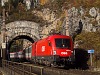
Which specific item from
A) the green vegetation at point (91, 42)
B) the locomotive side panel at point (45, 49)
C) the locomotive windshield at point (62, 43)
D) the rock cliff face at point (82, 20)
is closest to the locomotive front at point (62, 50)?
the locomotive windshield at point (62, 43)

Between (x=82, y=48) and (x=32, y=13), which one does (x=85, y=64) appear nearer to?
(x=82, y=48)

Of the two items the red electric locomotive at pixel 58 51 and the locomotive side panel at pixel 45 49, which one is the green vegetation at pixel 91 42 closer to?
the red electric locomotive at pixel 58 51

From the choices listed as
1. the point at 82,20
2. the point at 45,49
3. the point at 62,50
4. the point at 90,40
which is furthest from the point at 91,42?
the point at 62,50

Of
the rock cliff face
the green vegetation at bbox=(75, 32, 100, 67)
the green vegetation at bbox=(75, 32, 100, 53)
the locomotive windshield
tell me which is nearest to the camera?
the locomotive windshield

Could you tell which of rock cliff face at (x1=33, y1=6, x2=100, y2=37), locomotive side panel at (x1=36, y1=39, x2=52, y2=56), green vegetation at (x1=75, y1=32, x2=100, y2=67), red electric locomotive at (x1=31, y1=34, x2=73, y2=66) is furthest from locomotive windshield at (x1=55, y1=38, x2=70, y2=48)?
rock cliff face at (x1=33, y1=6, x2=100, y2=37)

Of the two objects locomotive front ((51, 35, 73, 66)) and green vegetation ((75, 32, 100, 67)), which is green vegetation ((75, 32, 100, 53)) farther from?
locomotive front ((51, 35, 73, 66))

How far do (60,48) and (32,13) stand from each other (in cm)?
4210

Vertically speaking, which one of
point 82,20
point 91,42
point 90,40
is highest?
point 82,20

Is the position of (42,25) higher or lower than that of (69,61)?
higher

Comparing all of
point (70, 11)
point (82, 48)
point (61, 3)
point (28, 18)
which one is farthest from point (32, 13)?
point (82, 48)

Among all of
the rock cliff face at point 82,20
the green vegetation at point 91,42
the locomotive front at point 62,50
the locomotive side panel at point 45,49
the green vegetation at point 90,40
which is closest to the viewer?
the locomotive front at point 62,50

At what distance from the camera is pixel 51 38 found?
30.7 metres

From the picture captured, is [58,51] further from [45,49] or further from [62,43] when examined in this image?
[45,49]

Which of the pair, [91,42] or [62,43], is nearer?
[62,43]
